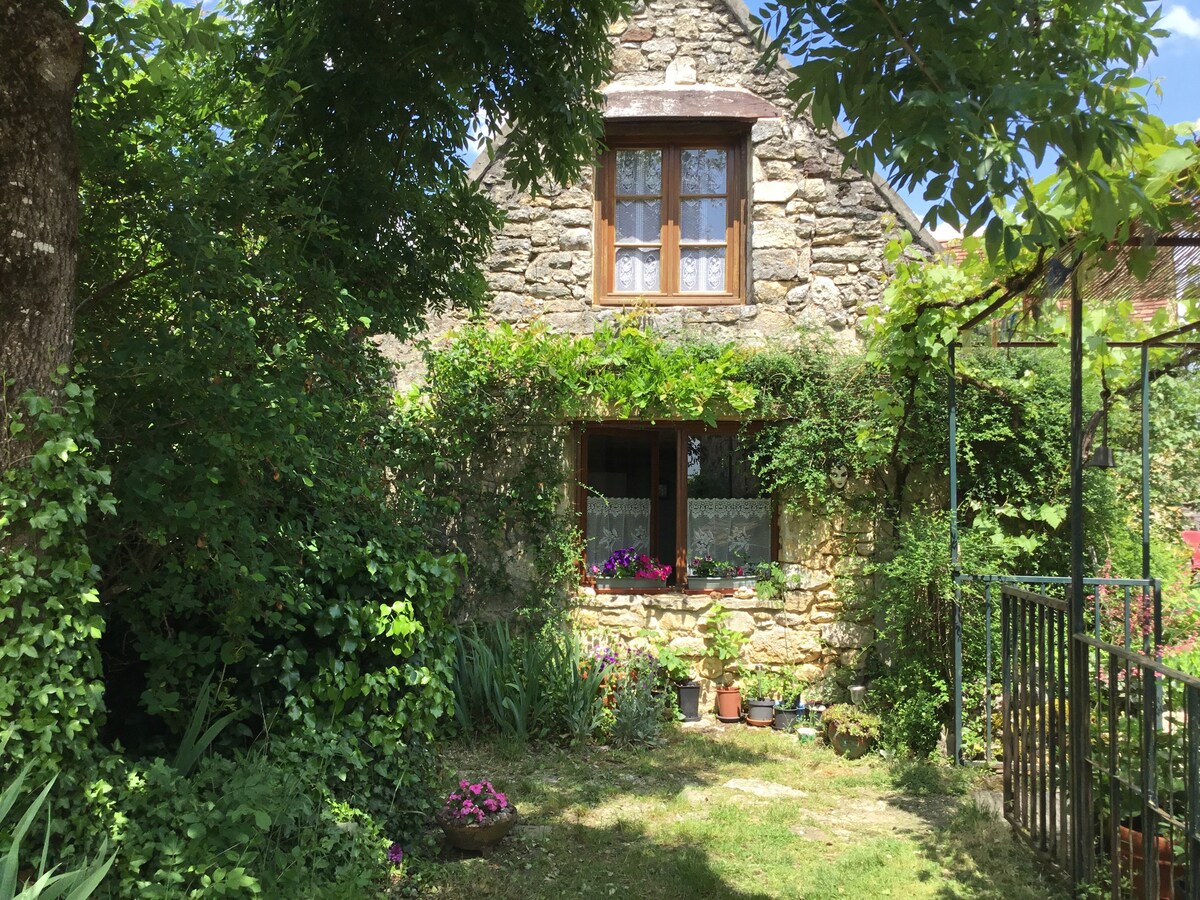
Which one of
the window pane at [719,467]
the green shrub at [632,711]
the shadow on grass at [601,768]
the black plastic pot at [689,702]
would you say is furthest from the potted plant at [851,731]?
the window pane at [719,467]

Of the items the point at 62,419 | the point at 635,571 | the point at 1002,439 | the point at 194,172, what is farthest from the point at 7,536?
the point at 1002,439

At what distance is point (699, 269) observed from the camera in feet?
24.1

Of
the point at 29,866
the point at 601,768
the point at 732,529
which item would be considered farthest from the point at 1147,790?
the point at 732,529

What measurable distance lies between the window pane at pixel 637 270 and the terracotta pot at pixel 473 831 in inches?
169

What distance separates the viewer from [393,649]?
391 cm

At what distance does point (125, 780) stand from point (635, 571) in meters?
4.47

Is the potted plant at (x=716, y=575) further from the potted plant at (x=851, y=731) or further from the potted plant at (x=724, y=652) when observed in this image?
the potted plant at (x=851, y=731)

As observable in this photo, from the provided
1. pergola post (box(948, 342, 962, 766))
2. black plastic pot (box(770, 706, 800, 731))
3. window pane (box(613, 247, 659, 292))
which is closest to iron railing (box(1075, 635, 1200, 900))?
pergola post (box(948, 342, 962, 766))

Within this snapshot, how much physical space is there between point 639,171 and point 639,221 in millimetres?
403

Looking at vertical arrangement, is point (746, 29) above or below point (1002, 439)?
above

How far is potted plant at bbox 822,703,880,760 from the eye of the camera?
5.97 m

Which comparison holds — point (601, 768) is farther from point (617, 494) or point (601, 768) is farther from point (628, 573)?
point (617, 494)

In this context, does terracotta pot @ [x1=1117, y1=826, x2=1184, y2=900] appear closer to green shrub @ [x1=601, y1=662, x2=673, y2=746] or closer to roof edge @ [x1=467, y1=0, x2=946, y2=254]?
green shrub @ [x1=601, y1=662, x2=673, y2=746]

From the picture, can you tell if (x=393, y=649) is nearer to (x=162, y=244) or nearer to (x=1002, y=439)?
(x=162, y=244)
